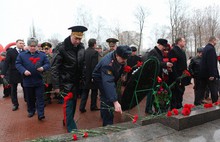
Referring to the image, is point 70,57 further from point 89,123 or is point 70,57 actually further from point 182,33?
point 182,33

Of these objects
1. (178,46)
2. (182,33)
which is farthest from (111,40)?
(182,33)

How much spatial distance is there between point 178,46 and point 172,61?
65 cm

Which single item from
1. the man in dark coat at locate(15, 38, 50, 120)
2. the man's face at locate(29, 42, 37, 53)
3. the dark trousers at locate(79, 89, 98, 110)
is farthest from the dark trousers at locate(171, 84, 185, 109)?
the man's face at locate(29, 42, 37, 53)

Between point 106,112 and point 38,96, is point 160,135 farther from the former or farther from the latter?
point 38,96

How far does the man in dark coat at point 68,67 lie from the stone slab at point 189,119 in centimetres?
140

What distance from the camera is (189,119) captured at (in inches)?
124

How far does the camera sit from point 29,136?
4.15 m

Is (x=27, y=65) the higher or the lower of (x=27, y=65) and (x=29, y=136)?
the higher

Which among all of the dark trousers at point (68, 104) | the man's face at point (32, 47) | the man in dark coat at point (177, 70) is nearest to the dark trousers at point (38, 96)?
the man's face at point (32, 47)

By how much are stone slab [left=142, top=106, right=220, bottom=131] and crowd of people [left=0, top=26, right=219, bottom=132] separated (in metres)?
Result: 0.73

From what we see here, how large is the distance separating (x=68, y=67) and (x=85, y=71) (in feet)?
5.62

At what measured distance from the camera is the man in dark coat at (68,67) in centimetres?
389

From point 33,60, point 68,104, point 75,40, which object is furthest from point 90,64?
point 68,104

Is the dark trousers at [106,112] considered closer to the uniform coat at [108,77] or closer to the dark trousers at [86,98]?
the uniform coat at [108,77]
